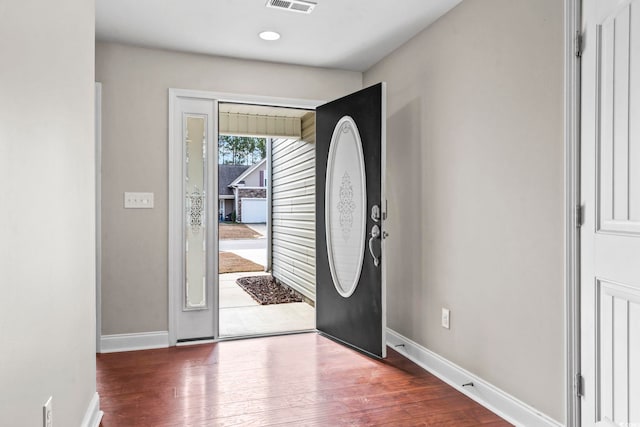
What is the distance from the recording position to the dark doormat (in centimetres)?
548

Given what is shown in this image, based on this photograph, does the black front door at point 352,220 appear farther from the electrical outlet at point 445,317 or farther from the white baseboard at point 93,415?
the white baseboard at point 93,415

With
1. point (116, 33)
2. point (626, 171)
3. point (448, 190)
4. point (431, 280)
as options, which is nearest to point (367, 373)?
point (431, 280)

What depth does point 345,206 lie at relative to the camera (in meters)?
3.58

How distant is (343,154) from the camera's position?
3607mm

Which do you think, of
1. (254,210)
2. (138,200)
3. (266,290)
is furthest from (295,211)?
(254,210)

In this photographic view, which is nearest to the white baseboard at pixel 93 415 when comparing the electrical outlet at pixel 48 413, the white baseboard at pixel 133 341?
the electrical outlet at pixel 48 413

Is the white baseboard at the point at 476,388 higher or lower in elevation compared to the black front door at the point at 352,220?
lower

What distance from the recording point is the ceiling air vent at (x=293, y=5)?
271cm

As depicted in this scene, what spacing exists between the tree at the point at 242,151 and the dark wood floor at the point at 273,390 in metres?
12.4

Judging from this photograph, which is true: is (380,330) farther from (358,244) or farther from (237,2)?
(237,2)

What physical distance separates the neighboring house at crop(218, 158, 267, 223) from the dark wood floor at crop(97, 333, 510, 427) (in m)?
12.3

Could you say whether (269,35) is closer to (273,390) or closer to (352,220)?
(352,220)

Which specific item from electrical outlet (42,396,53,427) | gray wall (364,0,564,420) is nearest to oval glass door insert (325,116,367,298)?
gray wall (364,0,564,420)

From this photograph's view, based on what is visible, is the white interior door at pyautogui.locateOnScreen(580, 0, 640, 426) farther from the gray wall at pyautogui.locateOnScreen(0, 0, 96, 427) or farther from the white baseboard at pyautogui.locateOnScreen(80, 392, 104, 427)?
the white baseboard at pyautogui.locateOnScreen(80, 392, 104, 427)
